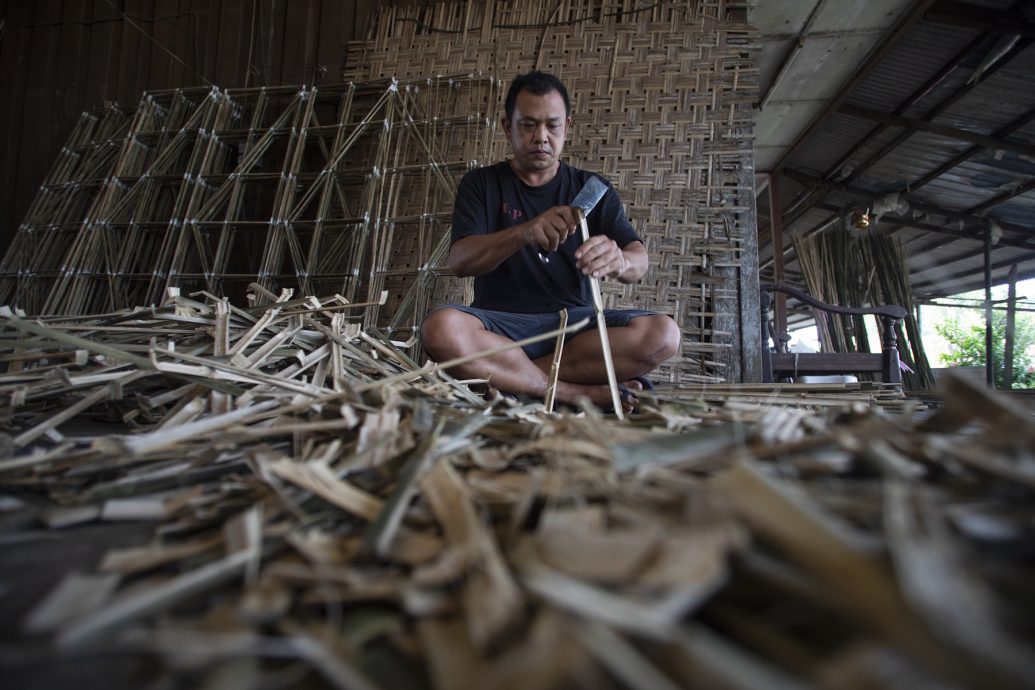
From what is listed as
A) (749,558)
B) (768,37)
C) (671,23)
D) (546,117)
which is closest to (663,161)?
(671,23)

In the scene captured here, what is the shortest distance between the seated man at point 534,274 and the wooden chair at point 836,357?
3.99 feet

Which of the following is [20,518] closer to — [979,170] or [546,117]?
[546,117]

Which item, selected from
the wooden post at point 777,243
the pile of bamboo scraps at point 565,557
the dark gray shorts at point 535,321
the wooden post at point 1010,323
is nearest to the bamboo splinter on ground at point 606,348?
the pile of bamboo scraps at point 565,557

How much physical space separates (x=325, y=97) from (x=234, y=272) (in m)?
1.43

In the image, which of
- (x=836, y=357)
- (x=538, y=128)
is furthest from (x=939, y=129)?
(x=538, y=128)

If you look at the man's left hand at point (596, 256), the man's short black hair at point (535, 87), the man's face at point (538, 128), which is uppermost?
the man's short black hair at point (535, 87)

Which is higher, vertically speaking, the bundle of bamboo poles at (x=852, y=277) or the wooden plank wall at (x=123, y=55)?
the wooden plank wall at (x=123, y=55)

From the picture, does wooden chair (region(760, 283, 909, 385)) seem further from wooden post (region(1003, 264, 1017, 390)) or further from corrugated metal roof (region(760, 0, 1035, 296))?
wooden post (region(1003, 264, 1017, 390))

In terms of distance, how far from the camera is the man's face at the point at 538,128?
7.64 ft

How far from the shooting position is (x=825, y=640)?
396mm

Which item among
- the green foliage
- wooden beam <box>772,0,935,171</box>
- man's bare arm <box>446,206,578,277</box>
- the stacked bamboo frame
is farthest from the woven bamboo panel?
the green foliage

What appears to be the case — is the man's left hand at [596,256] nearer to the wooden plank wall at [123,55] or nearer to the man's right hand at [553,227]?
the man's right hand at [553,227]

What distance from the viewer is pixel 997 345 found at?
9922mm

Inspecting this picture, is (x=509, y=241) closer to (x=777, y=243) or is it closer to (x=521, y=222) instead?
(x=521, y=222)
